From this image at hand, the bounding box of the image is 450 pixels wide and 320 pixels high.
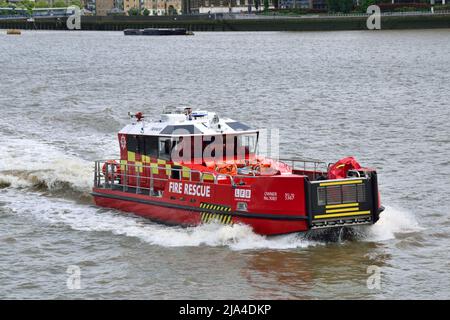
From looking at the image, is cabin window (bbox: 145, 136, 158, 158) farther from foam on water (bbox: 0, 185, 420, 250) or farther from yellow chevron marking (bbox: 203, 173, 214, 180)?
yellow chevron marking (bbox: 203, 173, 214, 180)

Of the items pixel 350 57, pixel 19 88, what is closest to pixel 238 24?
pixel 350 57

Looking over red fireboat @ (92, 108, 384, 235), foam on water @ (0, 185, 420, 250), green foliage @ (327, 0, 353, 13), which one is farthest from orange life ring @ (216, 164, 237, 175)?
green foliage @ (327, 0, 353, 13)

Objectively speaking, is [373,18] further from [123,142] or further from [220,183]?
[220,183]

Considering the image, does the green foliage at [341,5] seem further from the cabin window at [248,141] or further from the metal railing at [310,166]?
the cabin window at [248,141]

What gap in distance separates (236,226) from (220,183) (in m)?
1.10

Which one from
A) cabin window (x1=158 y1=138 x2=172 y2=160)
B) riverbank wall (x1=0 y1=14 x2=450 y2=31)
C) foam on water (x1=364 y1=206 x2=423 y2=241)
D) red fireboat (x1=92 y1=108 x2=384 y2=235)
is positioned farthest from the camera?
riverbank wall (x1=0 y1=14 x2=450 y2=31)

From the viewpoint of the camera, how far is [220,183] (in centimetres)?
2178

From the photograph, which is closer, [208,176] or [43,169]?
[208,176]

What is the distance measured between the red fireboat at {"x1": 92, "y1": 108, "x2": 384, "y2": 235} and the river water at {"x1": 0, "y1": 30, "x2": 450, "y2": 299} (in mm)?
434

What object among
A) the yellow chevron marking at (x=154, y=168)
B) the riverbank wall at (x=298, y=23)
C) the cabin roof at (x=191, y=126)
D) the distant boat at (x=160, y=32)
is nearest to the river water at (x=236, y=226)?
the yellow chevron marking at (x=154, y=168)

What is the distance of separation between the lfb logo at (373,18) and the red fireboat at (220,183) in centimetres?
12579

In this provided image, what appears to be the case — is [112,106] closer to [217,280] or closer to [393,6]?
[217,280]

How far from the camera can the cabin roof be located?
2323 cm

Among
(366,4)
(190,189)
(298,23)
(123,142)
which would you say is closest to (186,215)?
(190,189)
